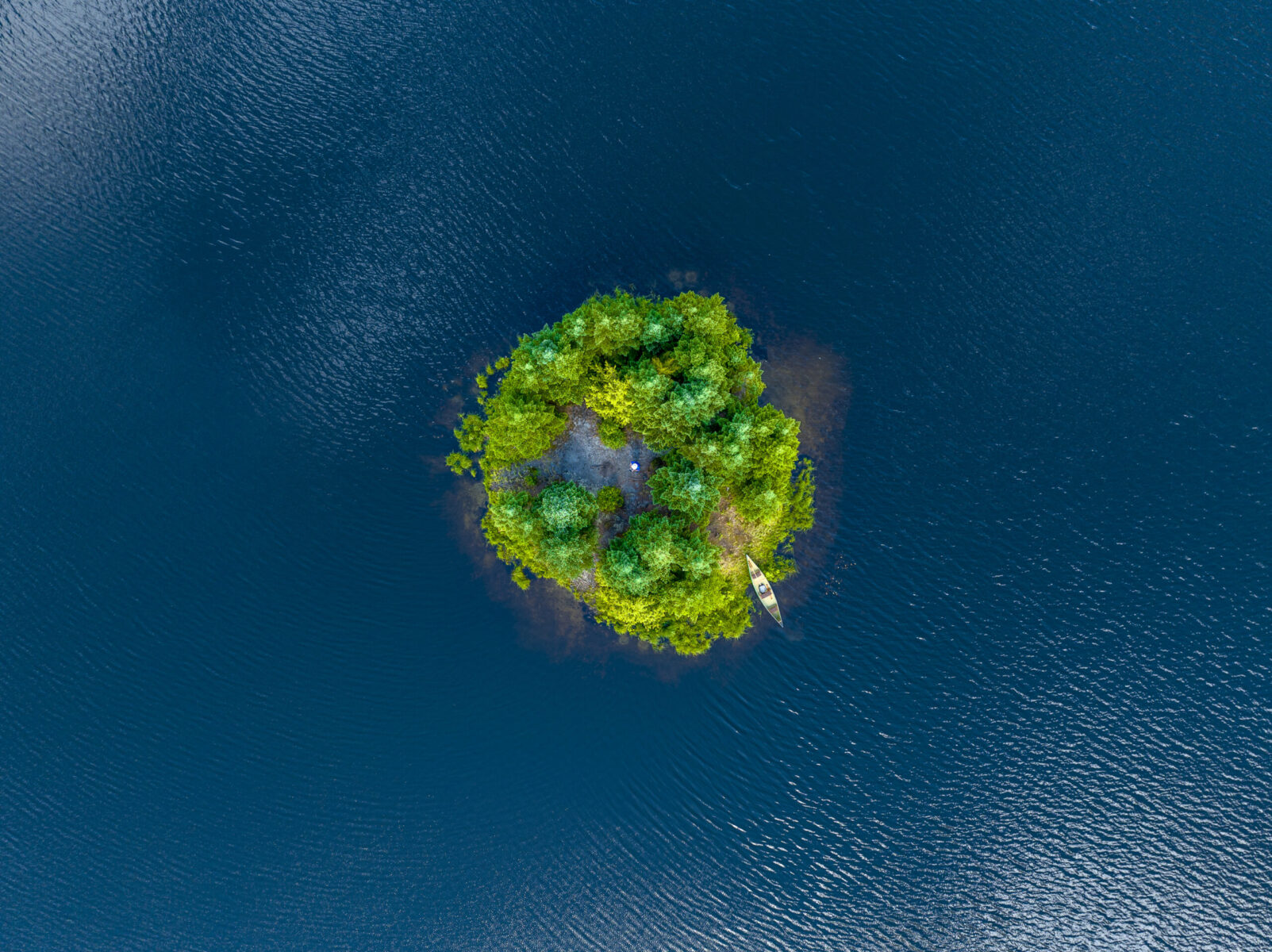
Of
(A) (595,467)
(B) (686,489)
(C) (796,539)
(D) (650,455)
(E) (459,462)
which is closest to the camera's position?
(B) (686,489)

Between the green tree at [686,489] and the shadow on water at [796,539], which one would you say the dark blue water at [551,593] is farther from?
the green tree at [686,489]

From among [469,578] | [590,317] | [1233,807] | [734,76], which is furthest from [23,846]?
[1233,807]

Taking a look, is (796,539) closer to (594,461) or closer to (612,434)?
(594,461)

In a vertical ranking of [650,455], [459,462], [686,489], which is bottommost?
[686,489]

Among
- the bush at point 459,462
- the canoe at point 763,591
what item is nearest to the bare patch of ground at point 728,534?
the canoe at point 763,591

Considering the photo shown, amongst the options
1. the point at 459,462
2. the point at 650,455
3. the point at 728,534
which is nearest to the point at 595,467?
the point at 650,455

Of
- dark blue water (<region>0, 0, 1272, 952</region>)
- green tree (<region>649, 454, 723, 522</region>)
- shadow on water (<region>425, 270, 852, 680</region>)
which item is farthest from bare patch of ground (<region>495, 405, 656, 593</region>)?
dark blue water (<region>0, 0, 1272, 952</region>)
